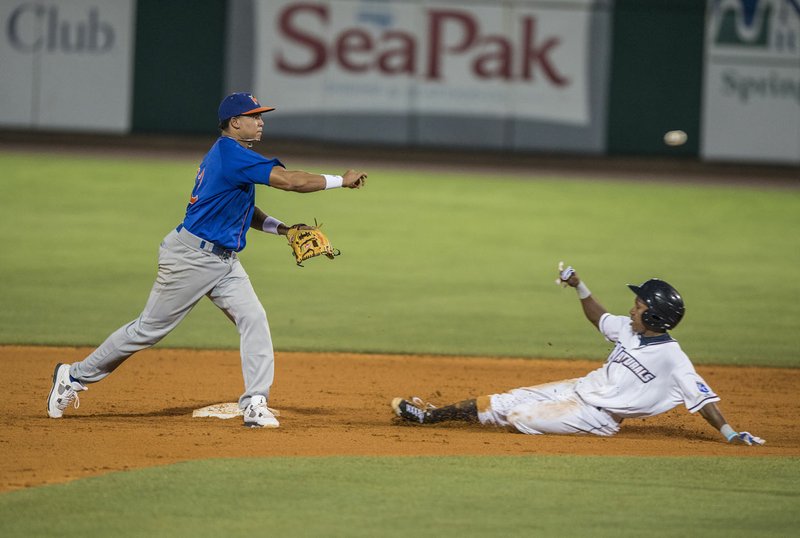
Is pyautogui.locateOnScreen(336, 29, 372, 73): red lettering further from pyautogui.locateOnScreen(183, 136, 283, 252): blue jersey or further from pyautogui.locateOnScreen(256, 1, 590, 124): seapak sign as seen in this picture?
pyautogui.locateOnScreen(183, 136, 283, 252): blue jersey

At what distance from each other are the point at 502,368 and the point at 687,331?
8.73 feet

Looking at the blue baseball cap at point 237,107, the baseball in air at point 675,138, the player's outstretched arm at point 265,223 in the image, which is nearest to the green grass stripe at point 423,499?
the player's outstretched arm at point 265,223

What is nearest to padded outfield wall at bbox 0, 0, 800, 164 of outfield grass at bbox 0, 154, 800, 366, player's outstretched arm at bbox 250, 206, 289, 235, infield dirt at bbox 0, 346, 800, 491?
outfield grass at bbox 0, 154, 800, 366

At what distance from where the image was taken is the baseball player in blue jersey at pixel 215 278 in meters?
7.02

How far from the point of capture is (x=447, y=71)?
23.5 meters

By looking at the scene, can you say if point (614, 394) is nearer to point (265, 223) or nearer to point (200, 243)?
point (265, 223)

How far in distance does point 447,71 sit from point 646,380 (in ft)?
55.9

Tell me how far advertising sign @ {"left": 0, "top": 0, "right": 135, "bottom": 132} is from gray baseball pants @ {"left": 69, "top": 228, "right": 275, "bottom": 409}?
16796 millimetres

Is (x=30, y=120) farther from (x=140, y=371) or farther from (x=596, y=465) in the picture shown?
(x=596, y=465)

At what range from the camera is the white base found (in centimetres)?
759

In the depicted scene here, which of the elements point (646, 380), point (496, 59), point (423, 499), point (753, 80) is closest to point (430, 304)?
point (646, 380)

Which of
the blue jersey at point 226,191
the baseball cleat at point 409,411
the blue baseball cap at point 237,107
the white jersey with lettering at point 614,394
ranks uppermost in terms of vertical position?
the blue baseball cap at point 237,107

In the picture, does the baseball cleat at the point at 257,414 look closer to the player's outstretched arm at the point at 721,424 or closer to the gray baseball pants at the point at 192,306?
the gray baseball pants at the point at 192,306

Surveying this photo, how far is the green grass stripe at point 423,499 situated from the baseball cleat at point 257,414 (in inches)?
30.5
